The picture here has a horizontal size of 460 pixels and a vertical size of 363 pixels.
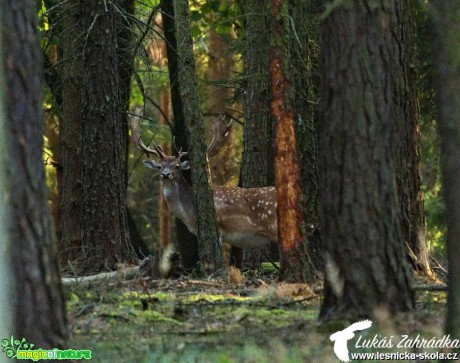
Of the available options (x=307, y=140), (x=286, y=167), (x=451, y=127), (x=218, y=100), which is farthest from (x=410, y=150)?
(x=218, y=100)

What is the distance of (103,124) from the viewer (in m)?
13.8

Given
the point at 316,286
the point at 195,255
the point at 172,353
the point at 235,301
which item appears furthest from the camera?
the point at 195,255

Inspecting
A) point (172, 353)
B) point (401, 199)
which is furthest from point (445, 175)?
point (401, 199)

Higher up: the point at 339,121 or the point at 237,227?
the point at 339,121

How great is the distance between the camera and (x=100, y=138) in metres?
13.8

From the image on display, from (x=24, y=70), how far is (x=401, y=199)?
5.50 metres

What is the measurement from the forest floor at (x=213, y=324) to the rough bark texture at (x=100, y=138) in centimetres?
222

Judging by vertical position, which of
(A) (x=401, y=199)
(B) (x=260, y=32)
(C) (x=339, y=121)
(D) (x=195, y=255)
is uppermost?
(B) (x=260, y=32)

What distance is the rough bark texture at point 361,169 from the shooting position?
8656 mm

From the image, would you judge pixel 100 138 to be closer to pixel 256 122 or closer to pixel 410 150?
pixel 410 150

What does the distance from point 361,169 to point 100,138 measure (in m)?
5.79

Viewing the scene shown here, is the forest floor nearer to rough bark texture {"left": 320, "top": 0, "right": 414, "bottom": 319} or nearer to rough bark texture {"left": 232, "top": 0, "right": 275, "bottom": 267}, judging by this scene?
rough bark texture {"left": 320, "top": 0, "right": 414, "bottom": 319}

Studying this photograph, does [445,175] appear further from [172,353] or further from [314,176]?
[314,176]

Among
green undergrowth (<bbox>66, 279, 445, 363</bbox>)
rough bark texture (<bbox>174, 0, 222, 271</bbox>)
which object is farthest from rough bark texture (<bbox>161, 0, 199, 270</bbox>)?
green undergrowth (<bbox>66, 279, 445, 363</bbox>)
